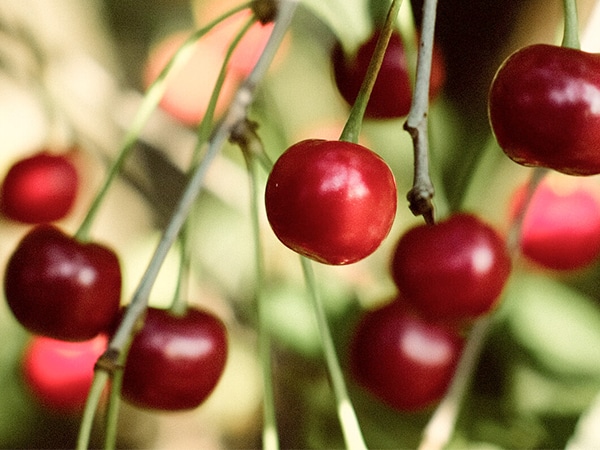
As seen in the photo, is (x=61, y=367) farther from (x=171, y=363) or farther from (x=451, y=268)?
(x=451, y=268)

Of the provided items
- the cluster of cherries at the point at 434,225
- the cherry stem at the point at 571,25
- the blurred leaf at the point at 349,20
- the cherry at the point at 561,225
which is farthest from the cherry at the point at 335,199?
the cherry at the point at 561,225

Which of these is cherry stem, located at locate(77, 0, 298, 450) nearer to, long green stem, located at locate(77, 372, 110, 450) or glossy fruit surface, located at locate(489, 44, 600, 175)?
long green stem, located at locate(77, 372, 110, 450)

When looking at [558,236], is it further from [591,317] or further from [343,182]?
[343,182]

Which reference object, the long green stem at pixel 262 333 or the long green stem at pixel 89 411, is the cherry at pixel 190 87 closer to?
the long green stem at pixel 262 333

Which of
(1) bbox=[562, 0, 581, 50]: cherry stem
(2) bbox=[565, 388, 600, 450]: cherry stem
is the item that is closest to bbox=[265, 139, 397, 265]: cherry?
(1) bbox=[562, 0, 581, 50]: cherry stem

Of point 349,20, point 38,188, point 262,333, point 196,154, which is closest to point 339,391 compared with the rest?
point 262,333

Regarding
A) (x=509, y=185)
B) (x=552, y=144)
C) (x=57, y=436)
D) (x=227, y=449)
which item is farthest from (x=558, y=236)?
(x=57, y=436)
